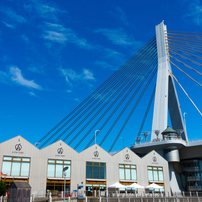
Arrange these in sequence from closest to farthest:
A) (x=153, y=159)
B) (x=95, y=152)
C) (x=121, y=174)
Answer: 1. (x=95, y=152)
2. (x=121, y=174)
3. (x=153, y=159)

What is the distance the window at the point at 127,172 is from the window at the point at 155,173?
3.36 metres

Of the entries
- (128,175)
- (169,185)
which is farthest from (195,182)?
(128,175)

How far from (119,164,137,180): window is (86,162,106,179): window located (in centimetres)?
332

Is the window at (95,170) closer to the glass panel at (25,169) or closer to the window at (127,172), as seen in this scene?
the window at (127,172)

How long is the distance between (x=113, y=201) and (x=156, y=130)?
23.3 metres

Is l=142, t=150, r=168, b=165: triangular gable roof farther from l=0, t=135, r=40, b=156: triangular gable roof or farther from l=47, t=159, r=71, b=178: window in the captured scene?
l=0, t=135, r=40, b=156: triangular gable roof

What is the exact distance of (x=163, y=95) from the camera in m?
49.4

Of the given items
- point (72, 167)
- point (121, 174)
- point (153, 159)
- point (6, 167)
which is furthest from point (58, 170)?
point (153, 159)

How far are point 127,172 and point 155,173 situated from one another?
6.29m

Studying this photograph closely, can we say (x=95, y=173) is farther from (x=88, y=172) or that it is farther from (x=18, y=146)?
(x=18, y=146)

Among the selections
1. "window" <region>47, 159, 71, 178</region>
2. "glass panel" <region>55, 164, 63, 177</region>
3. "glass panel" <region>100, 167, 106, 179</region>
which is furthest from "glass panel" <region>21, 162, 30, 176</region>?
"glass panel" <region>100, 167, 106, 179</region>

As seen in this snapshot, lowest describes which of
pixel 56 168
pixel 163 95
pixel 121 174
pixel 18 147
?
pixel 121 174

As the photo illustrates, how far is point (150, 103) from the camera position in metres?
51.1

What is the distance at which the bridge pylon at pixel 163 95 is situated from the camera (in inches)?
1891
